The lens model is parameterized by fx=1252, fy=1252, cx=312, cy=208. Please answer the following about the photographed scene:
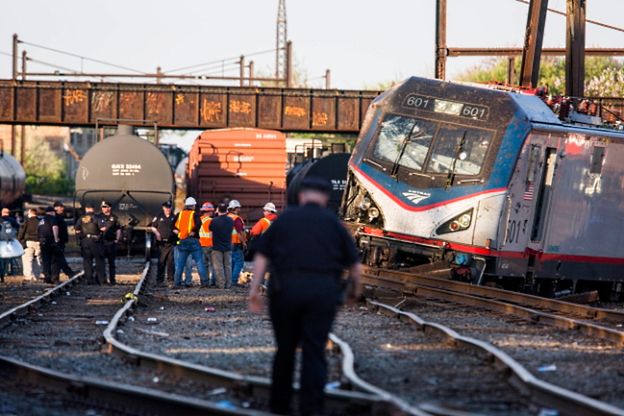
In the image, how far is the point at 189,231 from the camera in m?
24.0

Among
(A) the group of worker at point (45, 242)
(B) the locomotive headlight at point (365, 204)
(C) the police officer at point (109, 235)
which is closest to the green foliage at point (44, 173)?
(A) the group of worker at point (45, 242)

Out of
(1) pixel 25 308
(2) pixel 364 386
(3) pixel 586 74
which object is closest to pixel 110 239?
(1) pixel 25 308

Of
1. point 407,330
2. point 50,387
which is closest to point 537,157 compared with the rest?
point 407,330

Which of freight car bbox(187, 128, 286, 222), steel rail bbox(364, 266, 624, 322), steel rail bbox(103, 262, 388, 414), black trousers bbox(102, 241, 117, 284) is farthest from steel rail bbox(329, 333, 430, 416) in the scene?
freight car bbox(187, 128, 286, 222)

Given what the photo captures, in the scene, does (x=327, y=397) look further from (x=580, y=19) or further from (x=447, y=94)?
(x=580, y=19)

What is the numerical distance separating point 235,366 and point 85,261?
49.7ft

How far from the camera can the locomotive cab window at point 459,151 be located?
17.8 m

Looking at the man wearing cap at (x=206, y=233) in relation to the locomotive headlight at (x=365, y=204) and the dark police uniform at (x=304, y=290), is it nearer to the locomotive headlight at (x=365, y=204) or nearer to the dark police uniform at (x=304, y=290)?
the locomotive headlight at (x=365, y=204)

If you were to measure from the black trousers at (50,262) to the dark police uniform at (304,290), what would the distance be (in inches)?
714

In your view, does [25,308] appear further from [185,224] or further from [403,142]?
[185,224]

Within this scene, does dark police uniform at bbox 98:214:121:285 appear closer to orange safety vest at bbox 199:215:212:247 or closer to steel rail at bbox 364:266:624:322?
orange safety vest at bbox 199:215:212:247

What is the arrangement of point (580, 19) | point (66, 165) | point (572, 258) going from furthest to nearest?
point (66, 165) → point (580, 19) → point (572, 258)

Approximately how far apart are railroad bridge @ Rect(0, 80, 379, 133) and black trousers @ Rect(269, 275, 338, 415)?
1410 inches

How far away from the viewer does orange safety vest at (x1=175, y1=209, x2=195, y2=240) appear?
23906 mm
